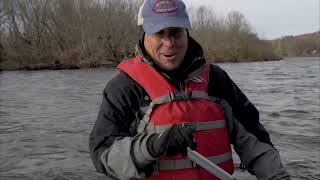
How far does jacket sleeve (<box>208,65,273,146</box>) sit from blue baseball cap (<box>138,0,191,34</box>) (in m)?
0.40

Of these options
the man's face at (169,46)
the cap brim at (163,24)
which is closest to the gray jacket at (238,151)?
the man's face at (169,46)

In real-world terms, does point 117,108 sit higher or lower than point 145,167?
higher

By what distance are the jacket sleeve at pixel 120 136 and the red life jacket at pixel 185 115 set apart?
7 centimetres

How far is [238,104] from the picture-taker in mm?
2781

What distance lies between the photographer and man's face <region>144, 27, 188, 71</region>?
2.57 metres

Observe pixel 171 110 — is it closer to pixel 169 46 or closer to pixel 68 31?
pixel 169 46

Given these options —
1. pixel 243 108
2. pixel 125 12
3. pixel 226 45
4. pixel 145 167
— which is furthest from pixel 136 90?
pixel 226 45

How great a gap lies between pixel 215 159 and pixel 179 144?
21.0 inches

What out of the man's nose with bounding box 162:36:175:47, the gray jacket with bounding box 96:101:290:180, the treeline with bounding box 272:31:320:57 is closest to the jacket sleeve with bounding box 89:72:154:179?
the gray jacket with bounding box 96:101:290:180

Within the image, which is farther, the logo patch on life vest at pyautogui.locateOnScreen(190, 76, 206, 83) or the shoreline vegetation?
the shoreline vegetation

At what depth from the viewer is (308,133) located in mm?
11562

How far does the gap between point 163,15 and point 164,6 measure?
2.6 inches

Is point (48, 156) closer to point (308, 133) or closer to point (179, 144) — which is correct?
point (308, 133)

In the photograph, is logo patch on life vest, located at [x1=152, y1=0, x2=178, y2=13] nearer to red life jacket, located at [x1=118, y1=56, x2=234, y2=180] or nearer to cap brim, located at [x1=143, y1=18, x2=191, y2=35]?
cap brim, located at [x1=143, y1=18, x2=191, y2=35]
